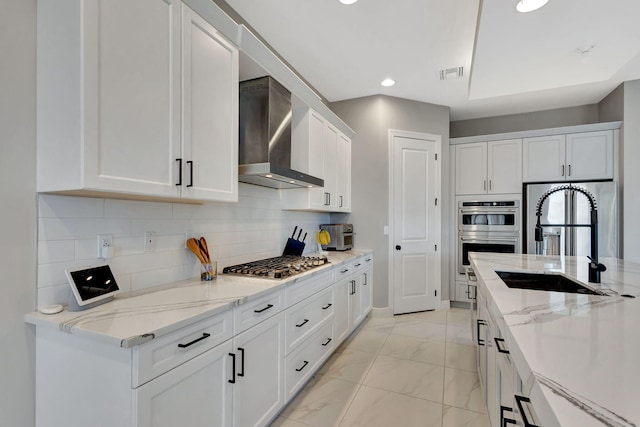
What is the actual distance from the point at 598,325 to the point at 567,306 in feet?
0.71

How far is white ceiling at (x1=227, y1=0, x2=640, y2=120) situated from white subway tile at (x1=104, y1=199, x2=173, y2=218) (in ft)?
5.28

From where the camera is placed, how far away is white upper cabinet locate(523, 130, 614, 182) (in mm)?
3643

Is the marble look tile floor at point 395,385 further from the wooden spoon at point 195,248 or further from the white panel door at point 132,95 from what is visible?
the white panel door at point 132,95

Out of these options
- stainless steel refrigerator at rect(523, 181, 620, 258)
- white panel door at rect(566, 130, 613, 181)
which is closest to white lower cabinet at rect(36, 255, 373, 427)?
stainless steel refrigerator at rect(523, 181, 620, 258)

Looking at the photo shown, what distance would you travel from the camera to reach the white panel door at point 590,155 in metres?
3.62

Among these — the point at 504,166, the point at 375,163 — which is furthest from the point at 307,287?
the point at 504,166

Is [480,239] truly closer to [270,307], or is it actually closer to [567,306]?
[567,306]

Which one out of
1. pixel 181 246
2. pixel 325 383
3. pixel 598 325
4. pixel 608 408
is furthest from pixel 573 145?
pixel 181 246

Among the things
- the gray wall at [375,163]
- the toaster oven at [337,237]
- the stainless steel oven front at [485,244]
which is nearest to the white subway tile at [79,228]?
the toaster oven at [337,237]

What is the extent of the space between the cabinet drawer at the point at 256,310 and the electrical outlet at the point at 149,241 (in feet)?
2.08

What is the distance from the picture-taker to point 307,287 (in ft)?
7.12

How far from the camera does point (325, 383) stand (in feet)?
7.59

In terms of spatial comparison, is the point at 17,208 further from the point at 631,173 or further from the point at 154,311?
the point at 631,173

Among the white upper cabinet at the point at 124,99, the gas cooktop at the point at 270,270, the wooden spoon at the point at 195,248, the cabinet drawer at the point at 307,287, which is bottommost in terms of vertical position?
the cabinet drawer at the point at 307,287
